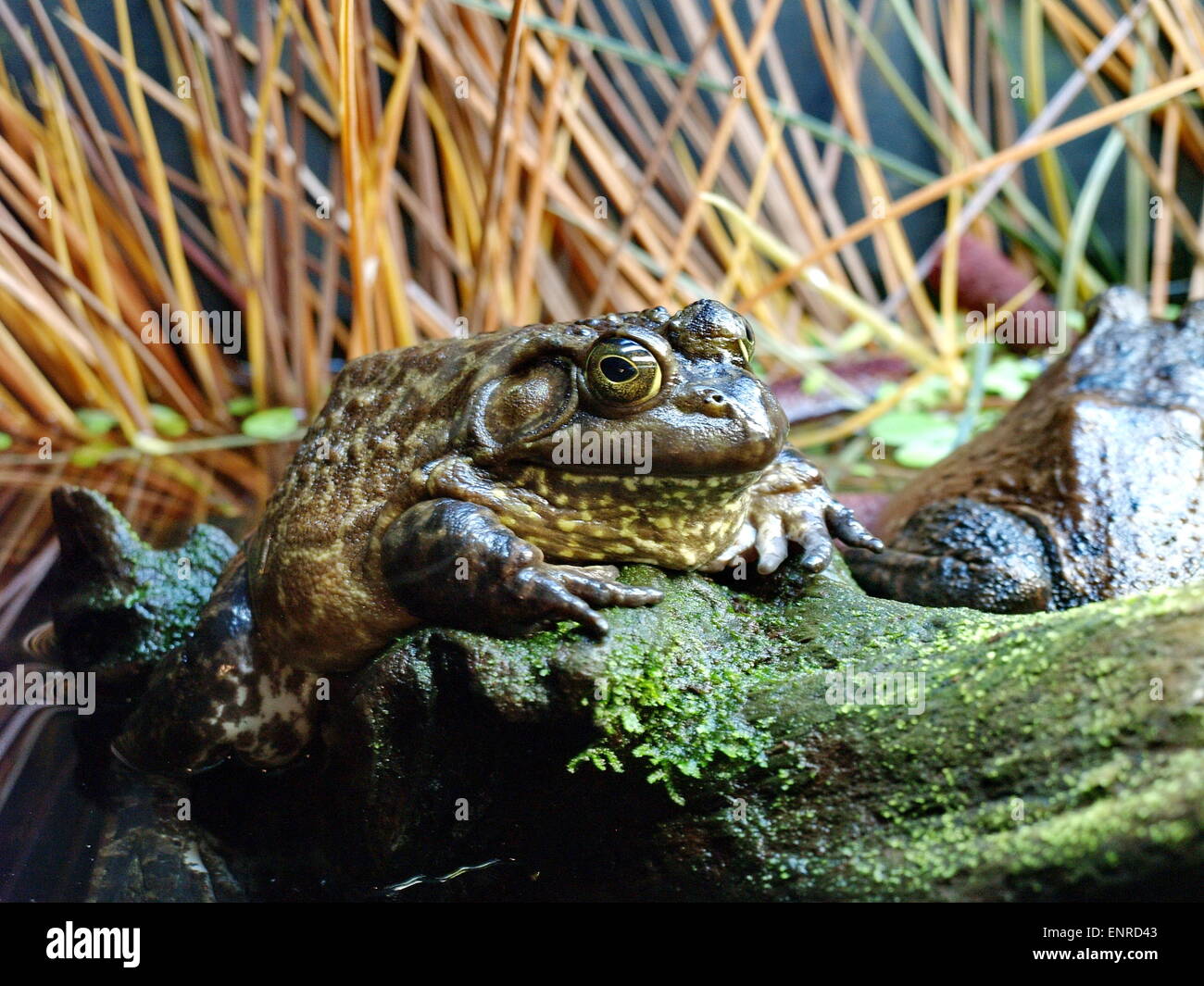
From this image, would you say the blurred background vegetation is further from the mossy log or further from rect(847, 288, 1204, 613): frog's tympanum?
the mossy log

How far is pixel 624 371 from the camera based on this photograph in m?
2.35

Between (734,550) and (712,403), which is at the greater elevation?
(712,403)

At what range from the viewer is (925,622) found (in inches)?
97.2

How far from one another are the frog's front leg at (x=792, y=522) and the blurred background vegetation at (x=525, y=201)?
1262 mm

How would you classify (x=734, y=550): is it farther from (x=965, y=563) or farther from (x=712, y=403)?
(x=965, y=563)

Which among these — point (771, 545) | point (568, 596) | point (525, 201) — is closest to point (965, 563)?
point (771, 545)

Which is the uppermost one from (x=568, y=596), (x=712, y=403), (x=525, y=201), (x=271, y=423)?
(x=525, y=201)

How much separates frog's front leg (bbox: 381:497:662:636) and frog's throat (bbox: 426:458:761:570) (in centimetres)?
6

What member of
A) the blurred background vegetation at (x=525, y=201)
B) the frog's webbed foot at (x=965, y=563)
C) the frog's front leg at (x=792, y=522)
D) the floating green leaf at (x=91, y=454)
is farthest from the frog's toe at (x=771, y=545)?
the floating green leaf at (x=91, y=454)

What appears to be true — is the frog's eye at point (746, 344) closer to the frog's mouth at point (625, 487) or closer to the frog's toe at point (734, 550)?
the frog's mouth at point (625, 487)

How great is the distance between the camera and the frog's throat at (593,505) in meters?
2.43

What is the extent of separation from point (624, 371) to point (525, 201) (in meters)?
3.84

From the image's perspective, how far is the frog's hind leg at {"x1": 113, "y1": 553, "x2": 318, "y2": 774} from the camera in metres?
2.85

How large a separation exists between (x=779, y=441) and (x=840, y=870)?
902 millimetres
